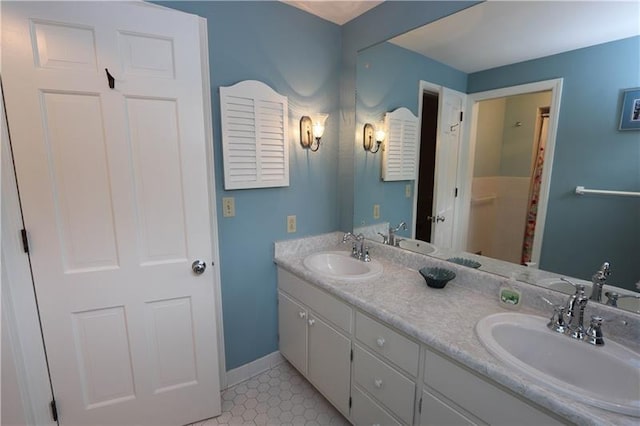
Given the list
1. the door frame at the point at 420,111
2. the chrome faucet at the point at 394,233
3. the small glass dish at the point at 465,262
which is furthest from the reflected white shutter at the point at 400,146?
the small glass dish at the point at 465,262

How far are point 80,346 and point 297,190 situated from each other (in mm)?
1461

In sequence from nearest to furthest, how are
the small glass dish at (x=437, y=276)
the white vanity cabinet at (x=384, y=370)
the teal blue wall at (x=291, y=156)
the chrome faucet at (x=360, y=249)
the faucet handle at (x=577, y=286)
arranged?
the faucet handle at (x=577, y=286)
the white vanity cabinet at (x=384, y=370)
the small glass dish at (x=437, y=276)
the teal blue wall at (x=291, y=156)
the chrome faucet at (x=360, y=249)

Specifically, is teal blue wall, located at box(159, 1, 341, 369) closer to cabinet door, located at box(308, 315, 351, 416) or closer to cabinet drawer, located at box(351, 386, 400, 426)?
cabinet door, located at box(308, 315, 351, 416)

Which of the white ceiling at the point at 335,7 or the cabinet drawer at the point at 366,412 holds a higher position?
the white ceiling at the point at 335,7

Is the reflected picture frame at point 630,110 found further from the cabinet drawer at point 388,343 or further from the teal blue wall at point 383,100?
the cabinet drawer at point 388,343

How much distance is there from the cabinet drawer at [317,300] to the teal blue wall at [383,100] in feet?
2.22

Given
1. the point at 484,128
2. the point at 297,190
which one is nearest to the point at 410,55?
the point at 484,128

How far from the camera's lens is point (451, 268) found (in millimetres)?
1556

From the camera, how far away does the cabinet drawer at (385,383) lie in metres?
1.19

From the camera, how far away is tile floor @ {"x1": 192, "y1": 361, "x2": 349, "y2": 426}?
168cm

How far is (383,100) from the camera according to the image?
1971 millimetres

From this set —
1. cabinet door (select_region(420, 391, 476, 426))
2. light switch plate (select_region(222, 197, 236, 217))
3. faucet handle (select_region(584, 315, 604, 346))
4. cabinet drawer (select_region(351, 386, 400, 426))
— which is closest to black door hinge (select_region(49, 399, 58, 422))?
light switch plate (select_region(222, 197, 236, 217))

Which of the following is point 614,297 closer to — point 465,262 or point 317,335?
point 465,262

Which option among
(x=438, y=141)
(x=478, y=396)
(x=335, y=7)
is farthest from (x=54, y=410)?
(x=335, y=7)
